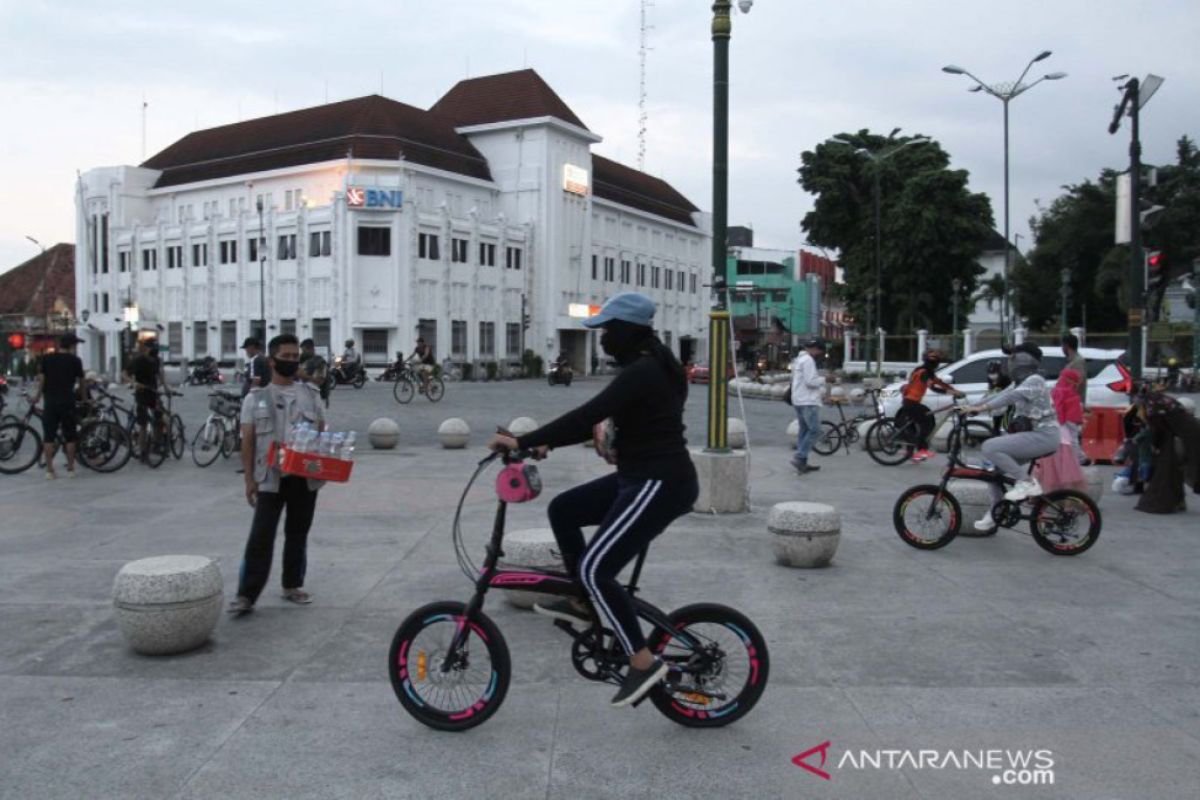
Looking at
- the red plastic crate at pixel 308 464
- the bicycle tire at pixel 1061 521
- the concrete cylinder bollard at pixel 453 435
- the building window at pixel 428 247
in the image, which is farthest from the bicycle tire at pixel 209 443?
the building window at pixel 428 247

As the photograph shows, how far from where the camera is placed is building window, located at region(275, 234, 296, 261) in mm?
58281

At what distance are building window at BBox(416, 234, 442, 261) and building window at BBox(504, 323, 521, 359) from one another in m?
7.97

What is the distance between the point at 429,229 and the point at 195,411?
32878mm

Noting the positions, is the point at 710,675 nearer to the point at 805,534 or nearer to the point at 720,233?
the point at 805,534

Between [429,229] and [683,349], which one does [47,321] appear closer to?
[429,229]

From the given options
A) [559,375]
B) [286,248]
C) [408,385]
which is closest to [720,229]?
[408,385]

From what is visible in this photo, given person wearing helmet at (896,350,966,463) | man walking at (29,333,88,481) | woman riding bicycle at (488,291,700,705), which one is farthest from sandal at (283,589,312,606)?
person wearing helmet at (896,350,966,463)

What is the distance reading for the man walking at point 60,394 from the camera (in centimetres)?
1263

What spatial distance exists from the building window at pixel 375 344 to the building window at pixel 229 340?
9837mm

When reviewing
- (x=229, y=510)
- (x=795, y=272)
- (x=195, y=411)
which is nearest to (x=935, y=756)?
(x=229, y=510)

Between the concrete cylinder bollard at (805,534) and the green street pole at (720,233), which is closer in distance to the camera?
the concrete cylinder bollard at (805,534)

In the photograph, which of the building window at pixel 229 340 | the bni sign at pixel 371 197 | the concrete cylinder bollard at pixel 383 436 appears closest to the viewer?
the concrete cylinder bollard at pixel 383 436

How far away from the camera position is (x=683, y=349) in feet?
295

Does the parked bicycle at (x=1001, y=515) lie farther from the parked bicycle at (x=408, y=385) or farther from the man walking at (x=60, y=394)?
the parked bicycle at (x=408, y=385)
